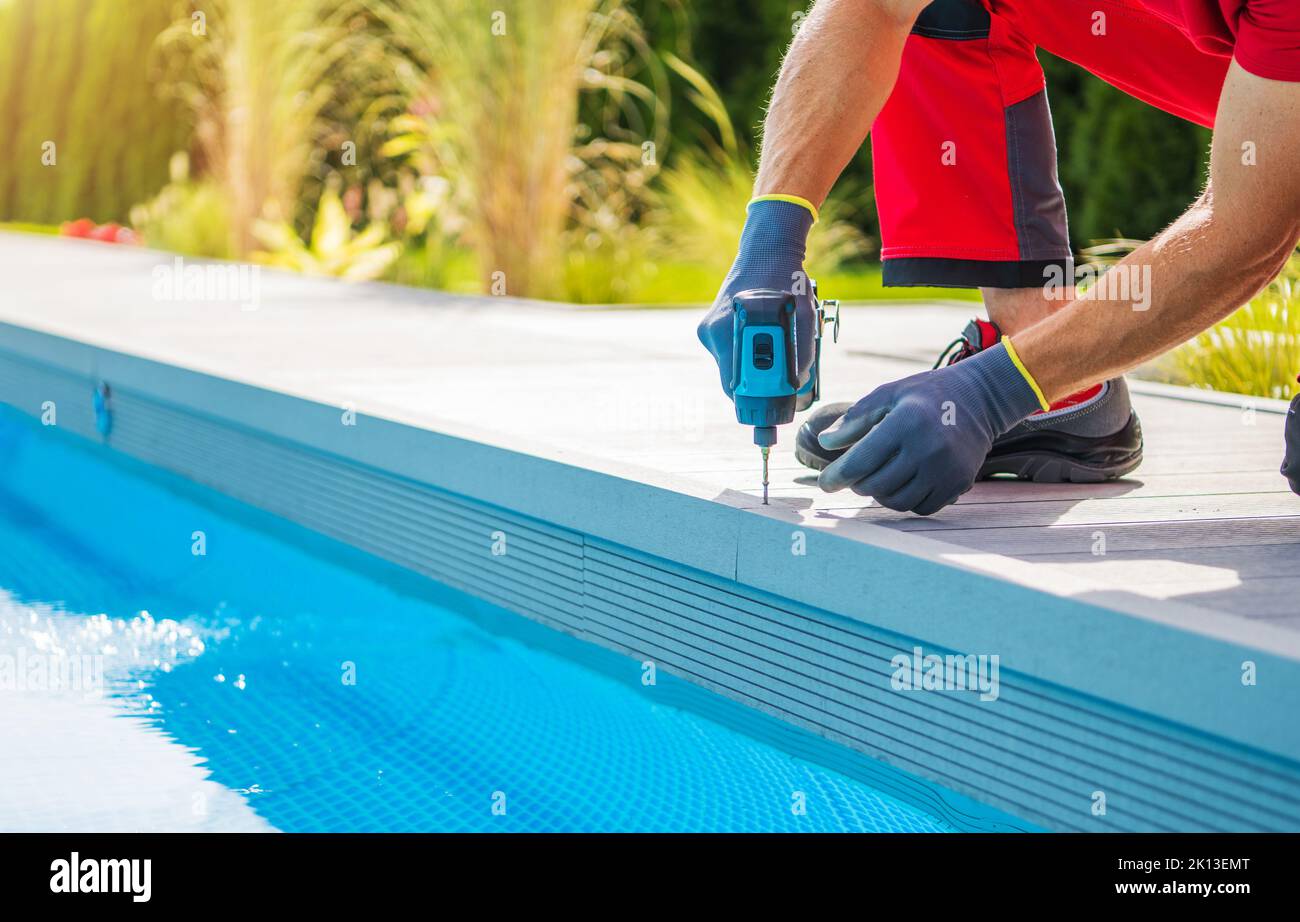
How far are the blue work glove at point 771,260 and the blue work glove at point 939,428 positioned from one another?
0.15 metres

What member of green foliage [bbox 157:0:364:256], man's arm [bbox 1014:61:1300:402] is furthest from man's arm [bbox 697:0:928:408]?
green foliage [bbox 157:0:364:256]

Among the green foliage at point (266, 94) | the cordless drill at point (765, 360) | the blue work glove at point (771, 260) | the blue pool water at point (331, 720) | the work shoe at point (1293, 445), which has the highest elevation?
the green foliage at point (266, 94)

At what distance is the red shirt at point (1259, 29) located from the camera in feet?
5.47

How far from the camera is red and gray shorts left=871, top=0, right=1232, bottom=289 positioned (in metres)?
2.34

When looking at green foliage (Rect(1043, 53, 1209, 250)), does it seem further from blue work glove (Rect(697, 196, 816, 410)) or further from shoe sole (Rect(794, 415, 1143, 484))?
blue work glove (Rect(697, 196, 816, 410))

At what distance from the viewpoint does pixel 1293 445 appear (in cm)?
198

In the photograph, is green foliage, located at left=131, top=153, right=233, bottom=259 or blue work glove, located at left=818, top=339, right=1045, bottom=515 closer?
blue work glove, located at left=818, top=339, right=1045, bottom=515

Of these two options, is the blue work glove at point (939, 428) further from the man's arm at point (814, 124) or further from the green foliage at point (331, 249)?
the green foliage at point (331, 249)

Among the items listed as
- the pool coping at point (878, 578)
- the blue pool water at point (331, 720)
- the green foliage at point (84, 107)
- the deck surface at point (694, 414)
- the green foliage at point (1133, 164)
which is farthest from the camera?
the green foliage at point (84, 107)

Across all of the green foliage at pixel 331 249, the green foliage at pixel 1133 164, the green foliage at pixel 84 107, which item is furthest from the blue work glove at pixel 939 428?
the green foliage at pixel 84 107

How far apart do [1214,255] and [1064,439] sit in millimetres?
636

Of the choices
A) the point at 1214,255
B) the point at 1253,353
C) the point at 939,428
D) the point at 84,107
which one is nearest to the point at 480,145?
the point at 1253,353

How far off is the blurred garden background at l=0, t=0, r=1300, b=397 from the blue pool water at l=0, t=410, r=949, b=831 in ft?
6.67
